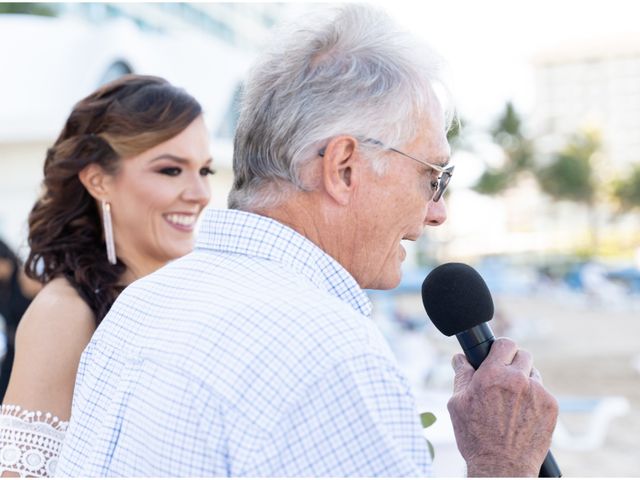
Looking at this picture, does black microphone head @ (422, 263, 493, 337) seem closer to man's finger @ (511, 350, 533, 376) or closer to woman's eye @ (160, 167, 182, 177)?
man's finger @ (511, 350, 533, 376)

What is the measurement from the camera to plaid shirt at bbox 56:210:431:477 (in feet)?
3.41

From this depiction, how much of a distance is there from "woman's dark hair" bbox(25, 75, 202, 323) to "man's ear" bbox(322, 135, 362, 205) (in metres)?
1.04

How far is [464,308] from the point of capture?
1594 millimetres

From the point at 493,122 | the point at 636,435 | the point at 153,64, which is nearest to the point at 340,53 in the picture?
the point at 636,435

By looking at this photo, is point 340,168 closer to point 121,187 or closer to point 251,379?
point 251,379

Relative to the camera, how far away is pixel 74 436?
1318mm

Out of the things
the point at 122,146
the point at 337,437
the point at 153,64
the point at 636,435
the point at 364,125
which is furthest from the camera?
the point at 153,64

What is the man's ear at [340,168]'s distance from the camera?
131 centimetres

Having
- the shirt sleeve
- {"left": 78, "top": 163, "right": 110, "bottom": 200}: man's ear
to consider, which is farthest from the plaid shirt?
{"left": 78, "top": 163, "right": 110, "bottom": 200}: man's ear

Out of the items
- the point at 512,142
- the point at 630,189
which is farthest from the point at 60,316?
the point at 630,189

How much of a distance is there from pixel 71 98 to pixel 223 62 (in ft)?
12.8

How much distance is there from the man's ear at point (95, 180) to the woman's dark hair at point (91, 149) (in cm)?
1

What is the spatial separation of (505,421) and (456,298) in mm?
394

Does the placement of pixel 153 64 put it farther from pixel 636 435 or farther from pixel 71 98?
pixel 636 435
